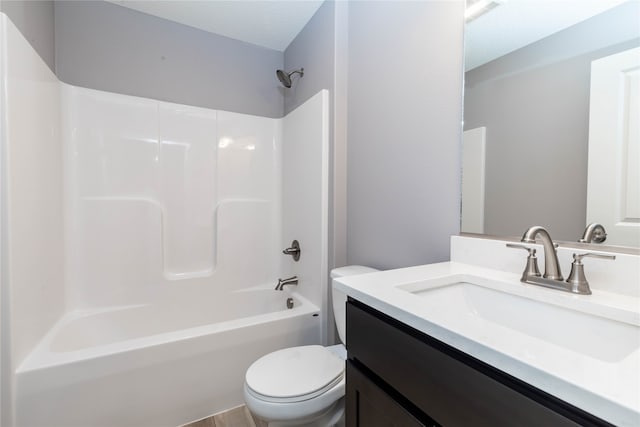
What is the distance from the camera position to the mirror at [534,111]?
812mm

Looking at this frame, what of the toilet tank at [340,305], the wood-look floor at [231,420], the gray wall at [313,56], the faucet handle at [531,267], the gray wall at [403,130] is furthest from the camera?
the gray wall at [313,56]

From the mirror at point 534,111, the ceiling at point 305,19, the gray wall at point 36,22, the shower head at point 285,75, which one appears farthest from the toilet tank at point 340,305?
the gray wall at point 36,22

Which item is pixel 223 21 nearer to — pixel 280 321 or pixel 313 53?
pixel 313 53

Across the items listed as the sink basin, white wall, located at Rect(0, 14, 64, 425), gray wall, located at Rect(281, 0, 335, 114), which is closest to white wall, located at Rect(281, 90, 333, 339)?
gray wall, located at Rect(281, 0, 335, 114)

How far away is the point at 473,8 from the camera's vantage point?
3.50 feet

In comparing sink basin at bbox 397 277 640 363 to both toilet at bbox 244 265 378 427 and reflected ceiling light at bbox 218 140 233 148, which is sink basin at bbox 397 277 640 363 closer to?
toilet at bbox 244 265 378 427

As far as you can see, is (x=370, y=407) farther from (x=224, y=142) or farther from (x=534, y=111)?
(x=224, y=142)

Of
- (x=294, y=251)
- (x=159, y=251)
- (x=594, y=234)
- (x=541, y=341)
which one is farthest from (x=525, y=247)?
(x=159, y=251)

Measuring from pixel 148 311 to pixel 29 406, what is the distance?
0.82 m

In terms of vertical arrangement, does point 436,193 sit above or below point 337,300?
above

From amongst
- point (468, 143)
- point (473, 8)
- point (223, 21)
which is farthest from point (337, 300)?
point (223, 21)

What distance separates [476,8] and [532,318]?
1099 mm

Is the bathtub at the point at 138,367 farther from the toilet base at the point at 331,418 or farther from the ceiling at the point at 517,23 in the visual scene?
the ceiling at the point at 517,23

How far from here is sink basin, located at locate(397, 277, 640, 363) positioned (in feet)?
1.92
